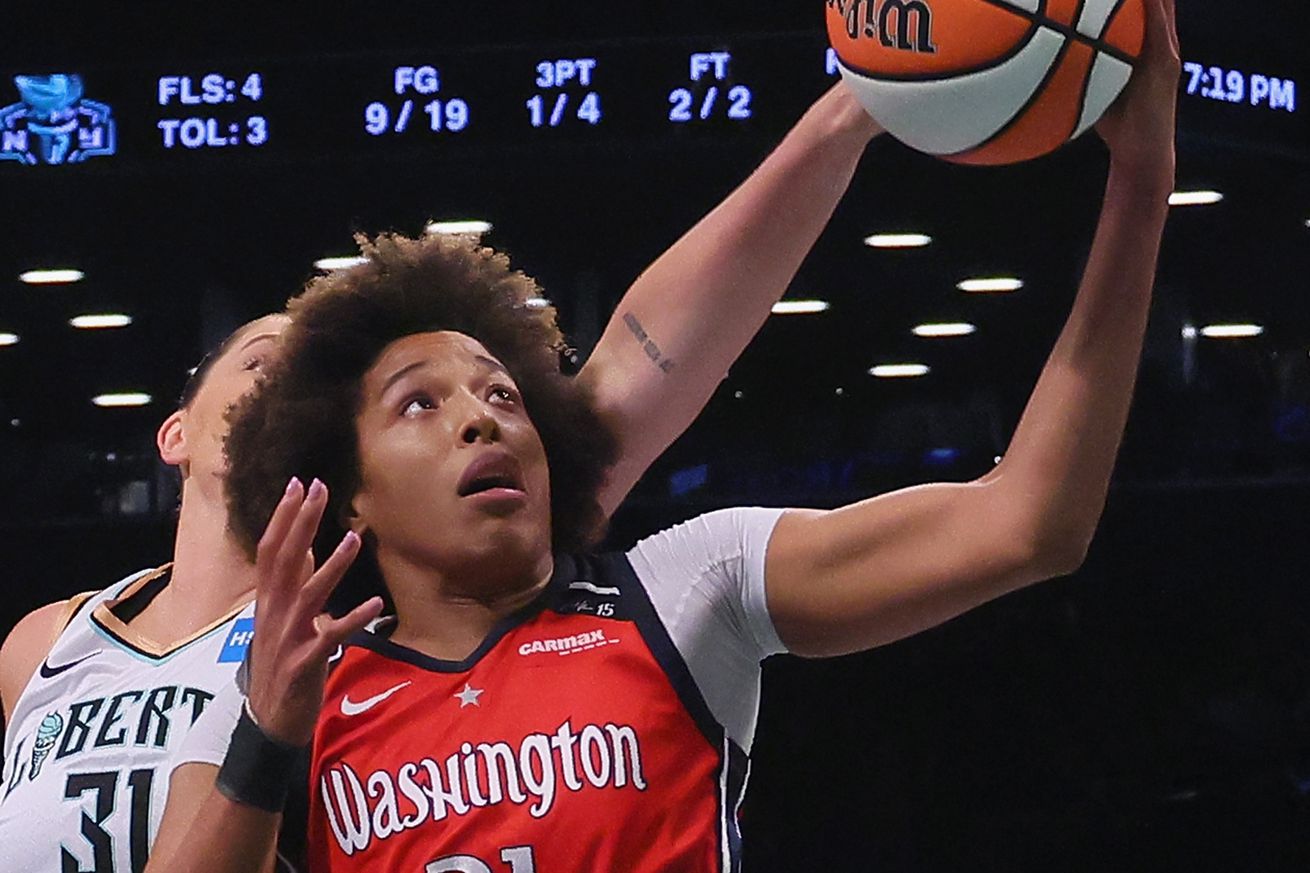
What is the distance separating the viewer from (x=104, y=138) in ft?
20.7

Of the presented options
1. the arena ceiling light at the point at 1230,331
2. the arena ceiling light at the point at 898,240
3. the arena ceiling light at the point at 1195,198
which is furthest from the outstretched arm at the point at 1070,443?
the arena ceiling light at the point at 1230,331

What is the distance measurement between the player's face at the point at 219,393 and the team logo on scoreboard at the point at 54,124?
4.01m

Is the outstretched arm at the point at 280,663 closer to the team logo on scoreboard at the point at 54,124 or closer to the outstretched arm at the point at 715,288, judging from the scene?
the outstretched arm at the point at 715,288

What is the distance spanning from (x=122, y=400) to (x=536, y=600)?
703cm

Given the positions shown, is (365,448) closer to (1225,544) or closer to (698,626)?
(698,626)

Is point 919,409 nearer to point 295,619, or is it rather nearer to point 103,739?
point 103,739

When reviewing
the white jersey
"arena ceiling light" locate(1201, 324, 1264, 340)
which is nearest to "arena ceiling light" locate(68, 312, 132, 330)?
"arena ceiling light" locate(1201, 324, 1264, 340)

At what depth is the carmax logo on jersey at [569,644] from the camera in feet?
6.09

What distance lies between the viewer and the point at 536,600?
1938 mm

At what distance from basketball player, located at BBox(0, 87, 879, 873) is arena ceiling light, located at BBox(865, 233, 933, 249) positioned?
18.9ft

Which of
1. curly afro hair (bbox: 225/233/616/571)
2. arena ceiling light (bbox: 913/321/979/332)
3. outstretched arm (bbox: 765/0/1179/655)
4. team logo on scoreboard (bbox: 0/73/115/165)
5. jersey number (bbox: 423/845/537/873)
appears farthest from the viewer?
arena ceiling light (bbox: 913/321/979/332)

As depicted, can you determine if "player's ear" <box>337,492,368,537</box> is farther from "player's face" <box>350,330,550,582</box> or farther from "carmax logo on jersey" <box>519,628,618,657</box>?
"carmax logo on jersey" <box>519,628,618,657</box>

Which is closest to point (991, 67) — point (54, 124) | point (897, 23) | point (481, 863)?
point (897, 23)

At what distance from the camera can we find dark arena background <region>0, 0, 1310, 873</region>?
7188mm
